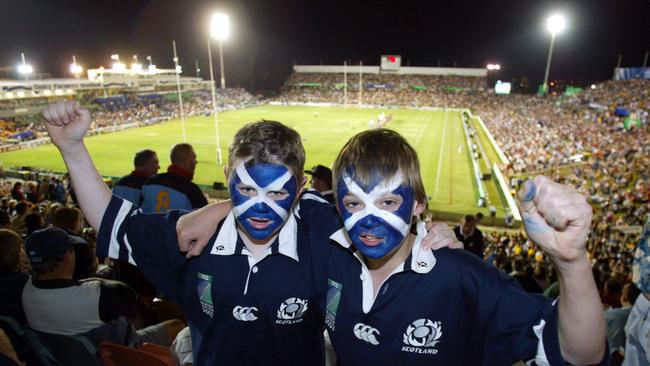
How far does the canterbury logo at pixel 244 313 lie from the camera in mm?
2412

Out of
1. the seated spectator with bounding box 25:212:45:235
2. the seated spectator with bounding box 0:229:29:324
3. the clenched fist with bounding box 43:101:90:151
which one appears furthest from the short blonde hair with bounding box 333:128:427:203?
the seated spectator with bounding box 25:212:45:235

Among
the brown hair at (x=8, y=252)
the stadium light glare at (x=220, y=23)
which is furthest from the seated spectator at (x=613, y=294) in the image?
the stadium light glare at (x=220, y=23)

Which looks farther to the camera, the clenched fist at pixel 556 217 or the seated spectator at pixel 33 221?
the seated spectator at pixel 33 221

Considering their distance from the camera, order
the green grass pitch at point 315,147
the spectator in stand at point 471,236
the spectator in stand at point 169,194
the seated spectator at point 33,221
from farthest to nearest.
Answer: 1. the green grass pitch at point 315,147
2. the spectator in stand at point 471,236
3. the seated spectator at point 33,221
4. the spectator in stand at point 169,194

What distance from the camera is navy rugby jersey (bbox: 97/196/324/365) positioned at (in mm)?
2420

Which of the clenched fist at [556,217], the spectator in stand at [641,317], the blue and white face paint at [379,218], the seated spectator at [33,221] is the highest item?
the clenched fist at [556,217]

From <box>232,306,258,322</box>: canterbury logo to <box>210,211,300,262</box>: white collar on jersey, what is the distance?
1.12 ft

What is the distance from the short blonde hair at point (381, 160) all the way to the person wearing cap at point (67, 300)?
209 cm

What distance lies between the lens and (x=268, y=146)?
248 cm

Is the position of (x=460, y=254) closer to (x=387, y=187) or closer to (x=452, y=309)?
(x=452, y=309)

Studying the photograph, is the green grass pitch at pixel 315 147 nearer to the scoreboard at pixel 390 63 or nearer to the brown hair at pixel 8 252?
the brown hair at pixel 8 252

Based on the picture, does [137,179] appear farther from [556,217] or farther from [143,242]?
[556,217]

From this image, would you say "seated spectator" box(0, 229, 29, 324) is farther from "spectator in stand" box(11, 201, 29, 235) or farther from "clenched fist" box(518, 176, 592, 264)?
"spectator in stand" box(11, 201, 29, 235)

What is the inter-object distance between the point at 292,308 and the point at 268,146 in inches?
39.8
